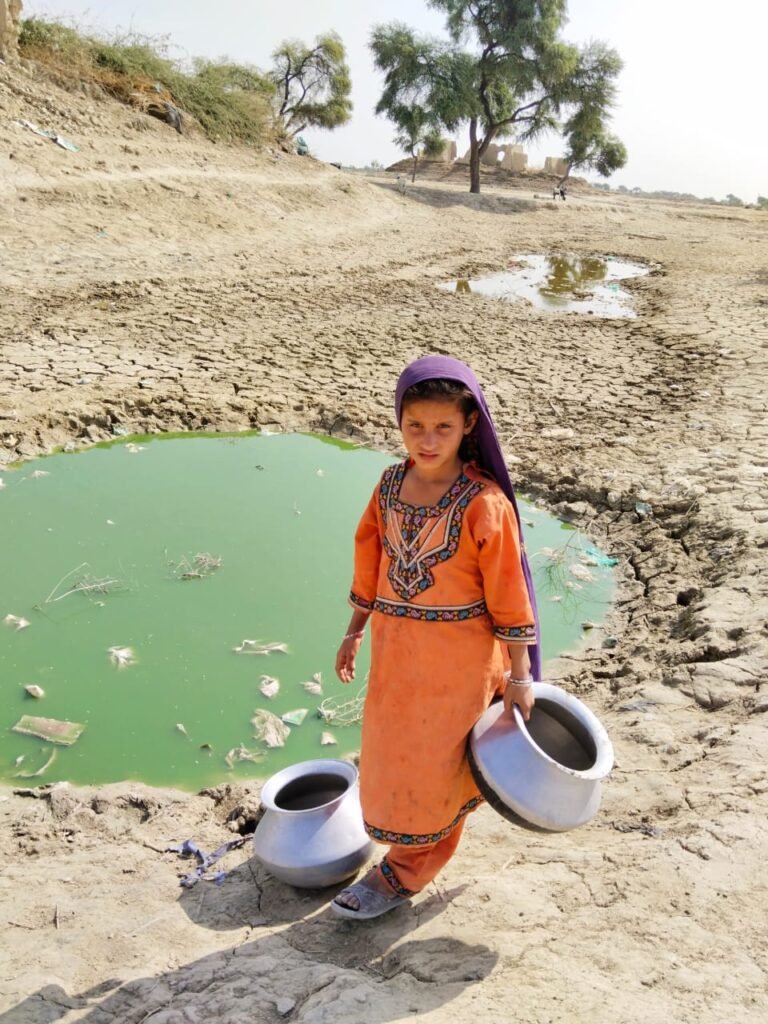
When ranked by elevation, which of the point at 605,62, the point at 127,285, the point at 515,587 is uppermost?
the point at 605,62

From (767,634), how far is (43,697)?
312cm

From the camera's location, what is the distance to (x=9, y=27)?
14156 millimetres

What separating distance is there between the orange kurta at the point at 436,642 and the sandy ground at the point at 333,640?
0.39 meters

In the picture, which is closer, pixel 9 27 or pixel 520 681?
pixel 520 681

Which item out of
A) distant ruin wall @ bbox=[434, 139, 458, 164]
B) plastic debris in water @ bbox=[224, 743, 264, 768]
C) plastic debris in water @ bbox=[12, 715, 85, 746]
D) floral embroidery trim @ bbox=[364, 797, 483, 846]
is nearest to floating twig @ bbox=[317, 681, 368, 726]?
plastic debris in water @ bbox=[224, 743, 264, 768]

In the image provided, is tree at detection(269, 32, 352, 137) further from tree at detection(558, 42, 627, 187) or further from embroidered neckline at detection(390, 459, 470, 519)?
embroidered neckline at detection(390, 459, 470, 519)

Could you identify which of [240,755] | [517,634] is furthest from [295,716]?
[517,634]

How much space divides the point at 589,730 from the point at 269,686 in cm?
185

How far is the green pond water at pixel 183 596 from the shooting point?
316 cm

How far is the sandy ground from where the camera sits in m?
1.75

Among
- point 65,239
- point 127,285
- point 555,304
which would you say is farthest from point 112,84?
point 555,304

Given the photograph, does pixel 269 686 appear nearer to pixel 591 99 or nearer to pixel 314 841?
pixel 314 841

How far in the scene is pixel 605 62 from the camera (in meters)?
26.6

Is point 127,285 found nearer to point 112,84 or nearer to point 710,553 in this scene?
point 710,553
